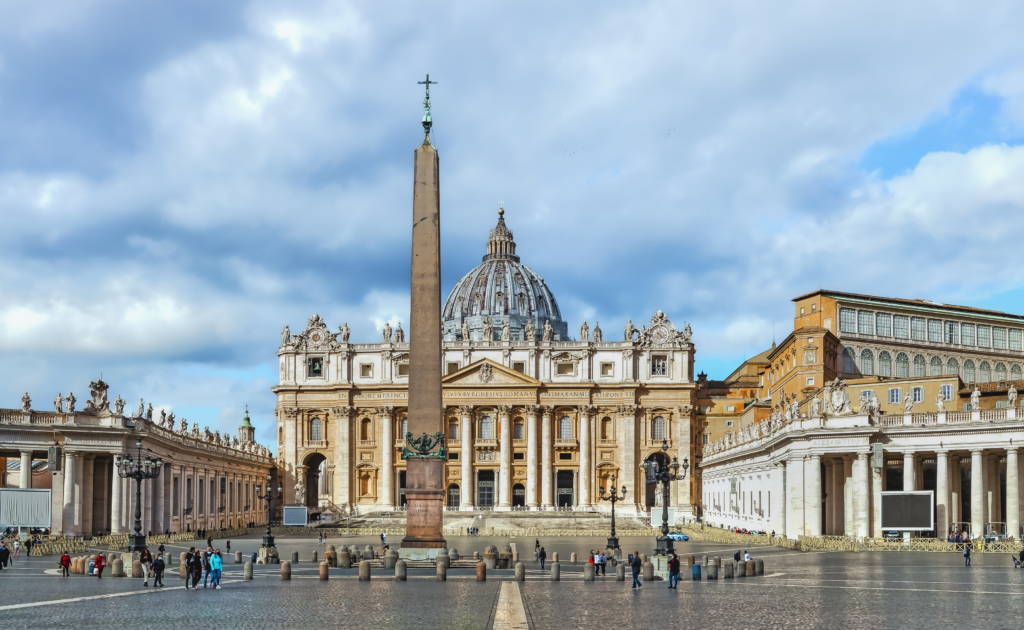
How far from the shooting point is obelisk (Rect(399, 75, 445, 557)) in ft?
110

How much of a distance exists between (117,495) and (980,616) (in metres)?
47.3

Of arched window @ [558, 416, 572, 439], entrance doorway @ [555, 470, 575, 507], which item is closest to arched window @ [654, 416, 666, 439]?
arched window @ [558, 416, 572, 439]

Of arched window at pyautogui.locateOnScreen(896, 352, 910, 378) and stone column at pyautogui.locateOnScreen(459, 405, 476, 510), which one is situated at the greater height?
arched window at pyautogui.locateOnScreen(896, 352, 910, 378)

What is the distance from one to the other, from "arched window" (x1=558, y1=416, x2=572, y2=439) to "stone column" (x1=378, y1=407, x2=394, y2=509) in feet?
48.4

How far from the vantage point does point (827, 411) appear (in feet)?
194

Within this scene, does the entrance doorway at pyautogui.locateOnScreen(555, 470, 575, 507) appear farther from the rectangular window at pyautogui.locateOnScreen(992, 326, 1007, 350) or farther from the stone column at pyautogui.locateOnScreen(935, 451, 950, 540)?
the stone column at pyautogui.locateOnScreen(935, 451, 950, 540)

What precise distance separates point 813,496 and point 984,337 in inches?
1365

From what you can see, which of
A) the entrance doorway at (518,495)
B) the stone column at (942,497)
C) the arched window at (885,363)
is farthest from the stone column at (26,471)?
the arched window at (885,363)

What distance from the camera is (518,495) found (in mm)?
106562

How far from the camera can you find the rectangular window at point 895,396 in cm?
6975

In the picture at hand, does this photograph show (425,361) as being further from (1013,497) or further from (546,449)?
(546,449)

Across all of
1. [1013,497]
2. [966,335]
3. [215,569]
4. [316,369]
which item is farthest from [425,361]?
[316,369]

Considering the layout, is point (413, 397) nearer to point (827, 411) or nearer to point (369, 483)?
point (827, 411)

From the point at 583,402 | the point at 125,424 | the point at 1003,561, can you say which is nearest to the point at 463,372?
the point at 583,402
